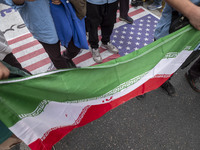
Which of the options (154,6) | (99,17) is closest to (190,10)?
(99,17)

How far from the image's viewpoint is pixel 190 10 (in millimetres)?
1194

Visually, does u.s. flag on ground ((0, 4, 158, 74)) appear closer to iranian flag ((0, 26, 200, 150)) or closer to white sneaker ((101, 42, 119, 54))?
white sneaker ((101, 42, 119, 54))

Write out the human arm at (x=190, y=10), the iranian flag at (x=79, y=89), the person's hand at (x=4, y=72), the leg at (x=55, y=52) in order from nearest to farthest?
the person's hand at (x=4, y=72) → the iranian flag at (x=79, y=89) → the human arm at (x=190, y=10) → the leg at (x=55, y=52)

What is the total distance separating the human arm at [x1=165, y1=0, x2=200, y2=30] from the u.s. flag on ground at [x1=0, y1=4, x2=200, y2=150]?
0.08 m

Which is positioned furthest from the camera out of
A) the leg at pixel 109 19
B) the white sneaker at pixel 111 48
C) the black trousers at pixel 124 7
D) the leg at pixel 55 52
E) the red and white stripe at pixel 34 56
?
the black trousers at pixel 124 7

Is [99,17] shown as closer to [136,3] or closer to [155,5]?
[136,3]

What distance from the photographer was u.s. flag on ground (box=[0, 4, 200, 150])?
3.03 ft

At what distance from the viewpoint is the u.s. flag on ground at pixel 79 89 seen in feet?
3.03

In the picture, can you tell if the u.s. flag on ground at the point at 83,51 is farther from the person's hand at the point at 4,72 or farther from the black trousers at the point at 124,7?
the person's hand at the point at 4,72

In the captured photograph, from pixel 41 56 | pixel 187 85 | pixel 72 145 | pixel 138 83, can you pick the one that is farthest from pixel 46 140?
pixel 187 85

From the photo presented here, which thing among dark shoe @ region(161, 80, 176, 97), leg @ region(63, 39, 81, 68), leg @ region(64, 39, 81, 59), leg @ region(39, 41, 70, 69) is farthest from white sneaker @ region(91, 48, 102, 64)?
dark shoe @ region(161, 80, 176, 97)

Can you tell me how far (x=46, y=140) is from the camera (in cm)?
139

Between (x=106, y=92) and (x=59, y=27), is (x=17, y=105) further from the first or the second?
(x=59, y=27)

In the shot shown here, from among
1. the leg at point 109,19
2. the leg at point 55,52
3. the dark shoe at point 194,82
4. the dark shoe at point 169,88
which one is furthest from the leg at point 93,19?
the dark shoe at point 194,82
